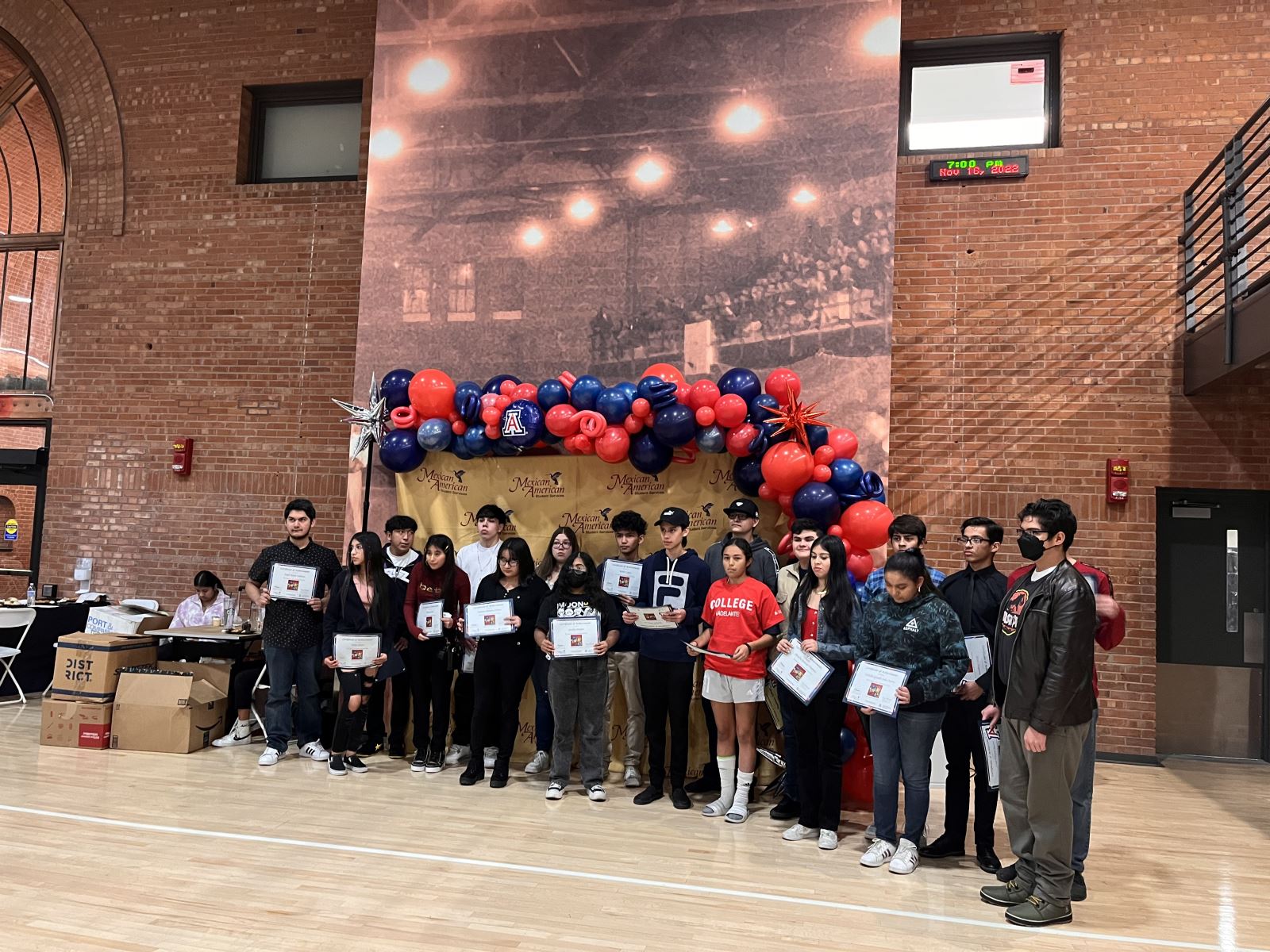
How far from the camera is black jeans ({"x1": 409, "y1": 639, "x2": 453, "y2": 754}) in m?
5.94

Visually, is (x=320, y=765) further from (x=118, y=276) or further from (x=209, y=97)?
(x=209, y=97)

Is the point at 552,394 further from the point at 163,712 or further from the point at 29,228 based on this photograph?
the point at 29,228

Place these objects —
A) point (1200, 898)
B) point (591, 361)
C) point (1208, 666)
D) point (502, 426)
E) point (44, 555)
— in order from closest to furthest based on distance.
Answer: point (1200, 898) < point (502, 426) < point (591, 361) < point (1208, 666) < point (44, 555)

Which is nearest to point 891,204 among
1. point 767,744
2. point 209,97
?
point 767,744

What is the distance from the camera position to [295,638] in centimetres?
611

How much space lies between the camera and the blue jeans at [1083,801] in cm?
404

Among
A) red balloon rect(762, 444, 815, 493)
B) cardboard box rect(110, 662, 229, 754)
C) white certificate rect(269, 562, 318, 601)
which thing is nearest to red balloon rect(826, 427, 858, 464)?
red balloon rect(762, 444, 815, 493)

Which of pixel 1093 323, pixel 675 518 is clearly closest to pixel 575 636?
pixel 675 518

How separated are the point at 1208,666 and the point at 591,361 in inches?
209

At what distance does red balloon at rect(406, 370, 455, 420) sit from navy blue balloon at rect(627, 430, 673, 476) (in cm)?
134

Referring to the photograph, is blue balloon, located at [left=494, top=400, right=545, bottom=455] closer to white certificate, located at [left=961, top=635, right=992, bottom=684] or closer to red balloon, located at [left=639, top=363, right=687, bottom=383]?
red balloon, located at [left=639, top=363, right=687, bottom=383]

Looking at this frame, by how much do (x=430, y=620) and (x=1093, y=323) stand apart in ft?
18.1

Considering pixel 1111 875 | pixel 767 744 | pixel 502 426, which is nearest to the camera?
pixel 1111 875

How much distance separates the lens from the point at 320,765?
596 cm
